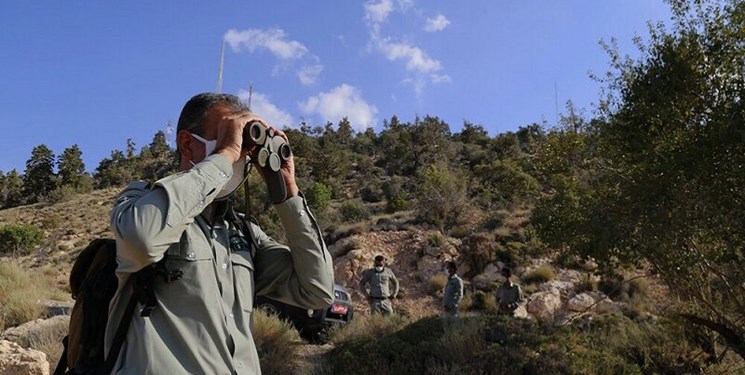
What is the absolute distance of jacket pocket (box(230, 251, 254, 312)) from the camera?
198 cm

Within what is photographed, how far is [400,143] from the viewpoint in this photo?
4262 cm

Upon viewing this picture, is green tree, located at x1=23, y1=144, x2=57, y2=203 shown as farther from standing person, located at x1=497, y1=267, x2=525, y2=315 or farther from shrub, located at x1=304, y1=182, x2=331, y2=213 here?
standing person, located at x1=497, y1=267, x2=525, y2=315

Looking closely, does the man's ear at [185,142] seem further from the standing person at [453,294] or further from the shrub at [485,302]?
the shrub at [485,302]

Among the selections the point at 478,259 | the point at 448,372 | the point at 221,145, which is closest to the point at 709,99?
the point at 448,372

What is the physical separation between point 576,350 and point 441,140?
34.3 metres

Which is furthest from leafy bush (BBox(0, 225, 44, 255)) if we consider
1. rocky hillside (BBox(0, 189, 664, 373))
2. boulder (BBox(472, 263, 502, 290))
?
boulder (BBox(472, 263, 502, 290))

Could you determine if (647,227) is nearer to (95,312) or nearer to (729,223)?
(729,223)

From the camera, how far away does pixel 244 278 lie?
2.06 metres

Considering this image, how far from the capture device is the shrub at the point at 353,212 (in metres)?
27.6

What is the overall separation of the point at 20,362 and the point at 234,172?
428 centimetres

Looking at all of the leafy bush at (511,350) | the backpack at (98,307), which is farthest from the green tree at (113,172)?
the backpack at (98,307)

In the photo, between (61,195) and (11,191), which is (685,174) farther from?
(11,191)

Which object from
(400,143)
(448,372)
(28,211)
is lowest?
(448,372)

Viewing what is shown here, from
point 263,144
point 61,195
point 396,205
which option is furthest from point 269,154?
point 61,195
